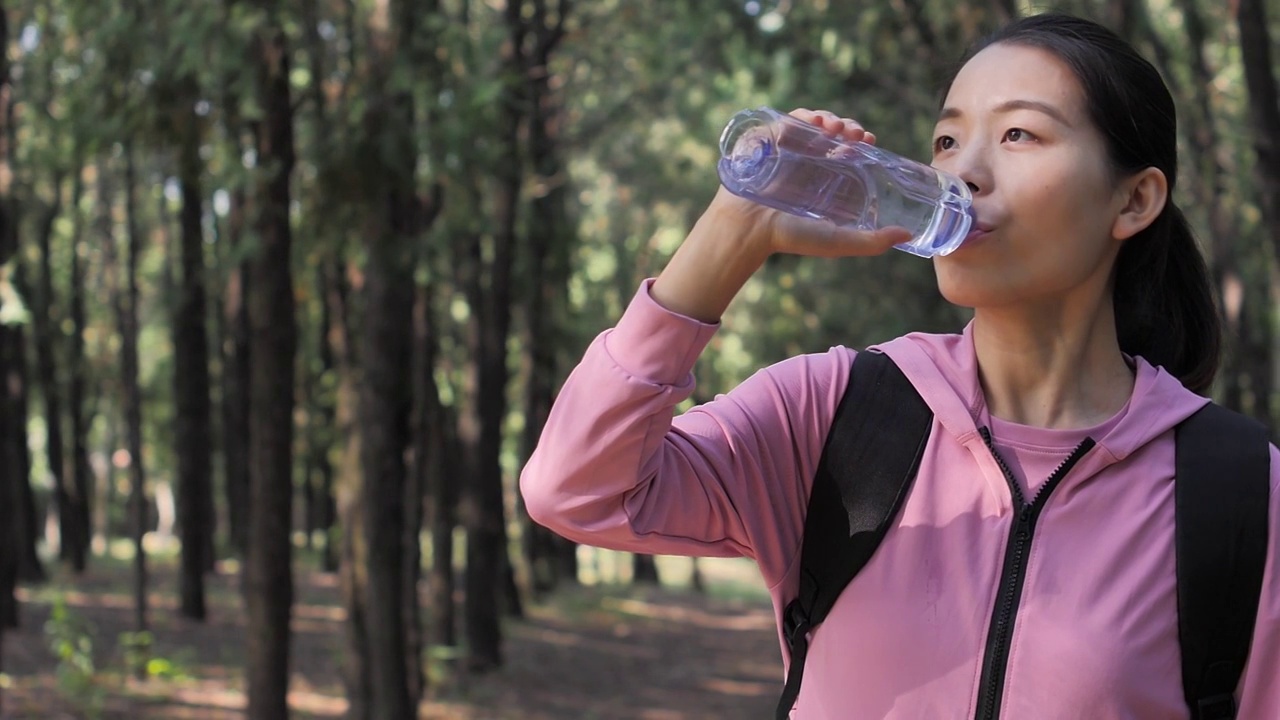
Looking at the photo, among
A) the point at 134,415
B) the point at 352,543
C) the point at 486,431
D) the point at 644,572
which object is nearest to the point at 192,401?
the point at 134,415

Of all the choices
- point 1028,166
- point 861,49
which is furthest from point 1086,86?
point 861,49

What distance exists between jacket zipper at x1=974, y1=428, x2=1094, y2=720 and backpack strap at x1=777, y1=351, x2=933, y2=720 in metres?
0.11

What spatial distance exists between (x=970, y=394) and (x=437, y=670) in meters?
14.3

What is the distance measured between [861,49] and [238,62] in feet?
22.6

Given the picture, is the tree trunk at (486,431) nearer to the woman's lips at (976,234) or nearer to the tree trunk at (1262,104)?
the tree trunk at (1262,104)

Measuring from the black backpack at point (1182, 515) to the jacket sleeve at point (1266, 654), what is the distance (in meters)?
0.01

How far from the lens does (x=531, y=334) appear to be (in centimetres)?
2077

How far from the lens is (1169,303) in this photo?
244 centimetres

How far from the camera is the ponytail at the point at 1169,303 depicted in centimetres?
239

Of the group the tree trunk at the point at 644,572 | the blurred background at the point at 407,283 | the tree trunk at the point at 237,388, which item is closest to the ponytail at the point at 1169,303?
the blurred background at the point at 407,283

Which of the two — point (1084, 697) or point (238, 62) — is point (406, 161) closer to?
point (238, 62)

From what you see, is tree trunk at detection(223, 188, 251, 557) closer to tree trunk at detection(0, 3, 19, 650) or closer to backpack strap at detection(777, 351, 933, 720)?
tree trunk at detection(0, 3, 19, 650)

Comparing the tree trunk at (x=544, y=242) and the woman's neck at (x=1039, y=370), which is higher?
the tree trunk at (x=544, y=242)

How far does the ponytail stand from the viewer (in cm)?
239
